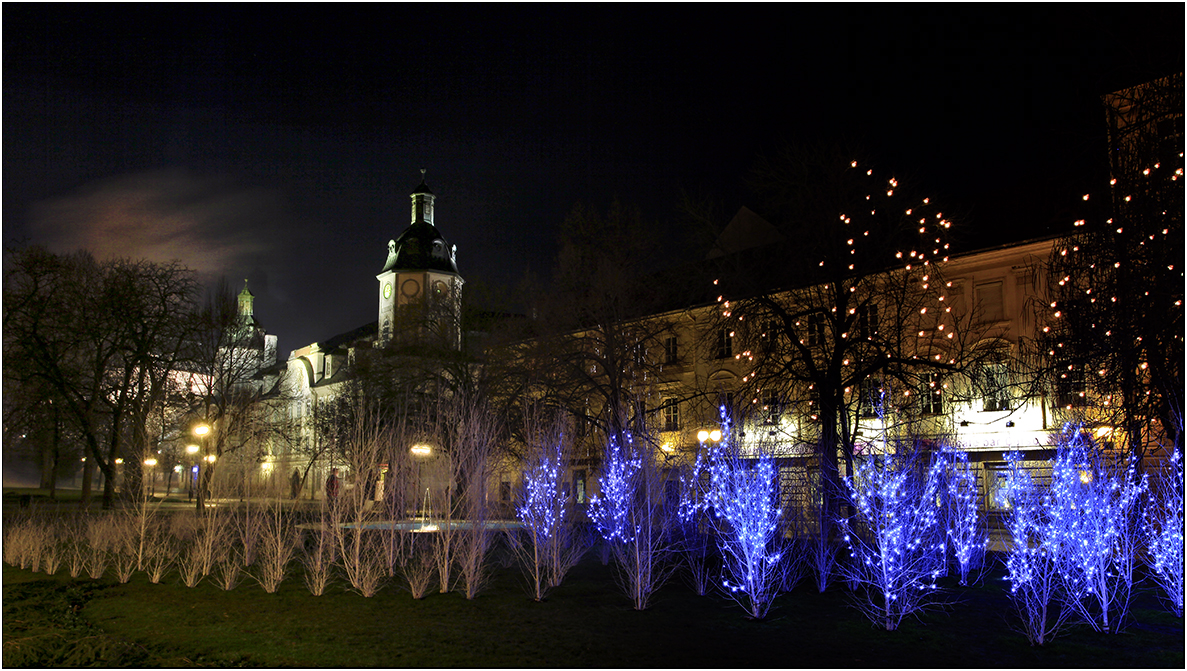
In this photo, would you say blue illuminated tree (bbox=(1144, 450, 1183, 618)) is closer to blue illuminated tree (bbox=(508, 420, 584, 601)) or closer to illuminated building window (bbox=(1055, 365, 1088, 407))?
illuminated building window (bbox=(1055, 365, 1088, 407))

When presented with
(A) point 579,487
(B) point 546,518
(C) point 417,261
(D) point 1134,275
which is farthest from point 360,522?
(C) point 417,261

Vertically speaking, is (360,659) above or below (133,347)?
below

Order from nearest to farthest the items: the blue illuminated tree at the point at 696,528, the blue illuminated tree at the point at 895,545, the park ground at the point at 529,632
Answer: the park ground at the point at 529,632 < the blue illuminated tree at the point at 895,545 < the blue illuminated tree at the point at 696,528

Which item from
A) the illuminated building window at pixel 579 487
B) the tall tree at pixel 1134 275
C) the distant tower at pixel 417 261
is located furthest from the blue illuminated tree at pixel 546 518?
the distant tower at pixel 417 261

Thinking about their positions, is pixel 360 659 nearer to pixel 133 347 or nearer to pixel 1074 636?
pixel 1074 636

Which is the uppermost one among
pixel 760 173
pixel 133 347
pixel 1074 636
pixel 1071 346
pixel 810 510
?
pixel 760 173

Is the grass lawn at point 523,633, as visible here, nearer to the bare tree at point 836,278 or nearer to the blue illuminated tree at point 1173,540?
the blue illuminated tree at point 1173,540

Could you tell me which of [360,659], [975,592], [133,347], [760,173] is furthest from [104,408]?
[975,592]

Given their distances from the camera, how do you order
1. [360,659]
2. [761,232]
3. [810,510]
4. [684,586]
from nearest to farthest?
[360,659] → [684,586] → [810,510] → [761,232]

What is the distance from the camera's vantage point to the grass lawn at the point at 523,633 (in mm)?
9617

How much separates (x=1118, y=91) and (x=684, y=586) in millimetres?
9867

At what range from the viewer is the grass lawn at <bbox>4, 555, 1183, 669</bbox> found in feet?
31.6

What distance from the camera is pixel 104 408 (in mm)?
35188

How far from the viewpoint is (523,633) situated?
36.3ft
